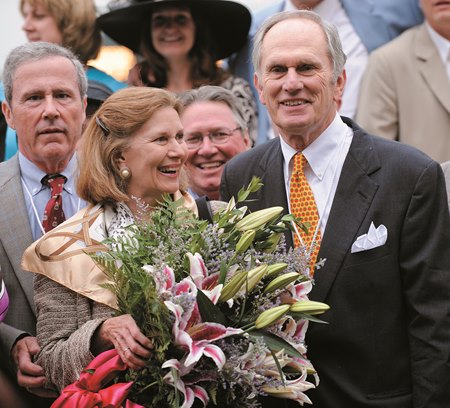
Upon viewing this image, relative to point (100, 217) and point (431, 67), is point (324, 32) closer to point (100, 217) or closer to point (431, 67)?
point (100, 217)

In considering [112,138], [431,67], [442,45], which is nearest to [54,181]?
[112,138]

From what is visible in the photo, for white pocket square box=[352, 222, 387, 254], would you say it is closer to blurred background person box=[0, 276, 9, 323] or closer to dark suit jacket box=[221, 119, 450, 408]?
dark suit jacket box=[221, 119, 450, 408]

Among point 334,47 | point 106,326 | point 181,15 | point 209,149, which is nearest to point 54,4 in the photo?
point 181,15

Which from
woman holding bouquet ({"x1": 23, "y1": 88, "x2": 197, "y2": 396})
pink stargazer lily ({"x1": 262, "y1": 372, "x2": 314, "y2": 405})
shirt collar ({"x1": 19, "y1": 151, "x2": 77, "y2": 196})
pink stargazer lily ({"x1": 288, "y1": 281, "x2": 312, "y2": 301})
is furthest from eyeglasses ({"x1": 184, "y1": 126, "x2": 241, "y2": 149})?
pink stargazer lily ({"x1": 262, "y1": 372, "x2": 314, "y2": 405})

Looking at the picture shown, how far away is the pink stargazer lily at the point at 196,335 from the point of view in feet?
14.0

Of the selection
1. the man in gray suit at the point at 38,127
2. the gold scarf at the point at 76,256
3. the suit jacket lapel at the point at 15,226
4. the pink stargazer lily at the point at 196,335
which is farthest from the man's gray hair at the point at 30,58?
the pink stargazer lily at the point at 196,335

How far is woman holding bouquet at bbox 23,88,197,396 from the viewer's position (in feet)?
15.5

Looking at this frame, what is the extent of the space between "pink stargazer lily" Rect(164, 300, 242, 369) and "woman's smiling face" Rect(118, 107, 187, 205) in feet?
3.09

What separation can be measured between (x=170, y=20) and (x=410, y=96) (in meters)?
1.66

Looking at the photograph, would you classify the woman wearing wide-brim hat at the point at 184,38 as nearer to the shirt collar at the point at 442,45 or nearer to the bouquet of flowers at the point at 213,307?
the shirt collar at the point at 442,45

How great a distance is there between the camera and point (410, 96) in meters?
6.96

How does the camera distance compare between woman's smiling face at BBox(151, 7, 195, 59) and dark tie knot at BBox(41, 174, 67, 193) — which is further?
woman's smiling face at BBox(151, 7, 195, 59)

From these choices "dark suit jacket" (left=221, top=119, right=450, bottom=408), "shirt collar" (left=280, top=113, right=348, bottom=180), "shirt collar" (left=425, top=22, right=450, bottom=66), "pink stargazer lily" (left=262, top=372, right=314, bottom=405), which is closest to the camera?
"pink stargazer lily" (left=262, top=372, right=314, bottom=405)

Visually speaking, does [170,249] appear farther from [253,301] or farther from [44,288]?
[44,288]
